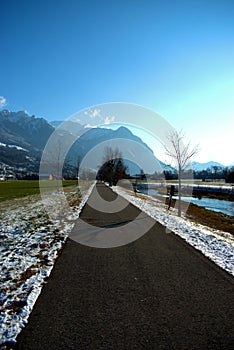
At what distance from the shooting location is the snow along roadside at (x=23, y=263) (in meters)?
3.24

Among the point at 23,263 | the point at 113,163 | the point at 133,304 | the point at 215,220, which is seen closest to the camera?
the point at 133,304

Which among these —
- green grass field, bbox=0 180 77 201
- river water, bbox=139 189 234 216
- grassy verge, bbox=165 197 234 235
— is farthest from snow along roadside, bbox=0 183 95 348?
river water, bbox=139 189 234 216

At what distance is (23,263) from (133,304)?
303 centimetres

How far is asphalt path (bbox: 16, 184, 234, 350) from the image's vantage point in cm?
277

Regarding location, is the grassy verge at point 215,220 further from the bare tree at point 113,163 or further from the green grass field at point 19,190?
the bare tree at point 113,163

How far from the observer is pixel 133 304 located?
3578 mm

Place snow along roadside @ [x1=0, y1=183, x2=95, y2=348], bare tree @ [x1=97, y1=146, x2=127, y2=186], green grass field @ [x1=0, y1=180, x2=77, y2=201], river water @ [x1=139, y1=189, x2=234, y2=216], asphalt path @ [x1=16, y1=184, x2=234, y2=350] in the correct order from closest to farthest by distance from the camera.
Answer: asphalt path @ [x1=16, y1=184, x2=234, y2=350]
snow along roadside @ [x1=0, y1=183, x2=95, y2=348]
river water @ [x1=139, y1=189, x2=234, y2=216]
green grass field @ [x1=0, y1=180, x2=77, y2=201]
bare tree @ [x1=97, y1=146, x2=127, y2=186]

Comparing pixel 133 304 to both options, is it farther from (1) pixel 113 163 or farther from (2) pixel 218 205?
(1) pixel 113 163

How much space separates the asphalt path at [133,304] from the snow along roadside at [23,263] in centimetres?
19

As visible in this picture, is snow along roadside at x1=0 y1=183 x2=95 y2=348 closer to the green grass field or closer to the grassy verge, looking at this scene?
the grassy verge

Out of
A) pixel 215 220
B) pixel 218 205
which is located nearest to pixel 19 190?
pixel 218 205

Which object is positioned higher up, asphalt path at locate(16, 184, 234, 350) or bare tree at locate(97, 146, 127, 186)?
bare tree at locate(97, 146, 127, 186)

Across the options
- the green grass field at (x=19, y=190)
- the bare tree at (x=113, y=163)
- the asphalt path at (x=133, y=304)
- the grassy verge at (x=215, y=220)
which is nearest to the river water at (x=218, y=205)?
the grassy verge at (x=215, y=220)

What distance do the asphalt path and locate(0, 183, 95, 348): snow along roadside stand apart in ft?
0.61
